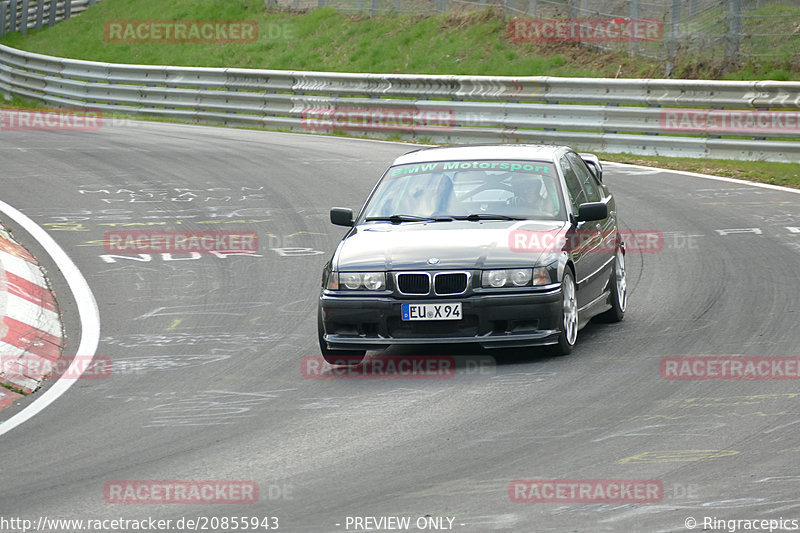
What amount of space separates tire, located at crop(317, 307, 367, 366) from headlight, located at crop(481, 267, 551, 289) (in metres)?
1.05

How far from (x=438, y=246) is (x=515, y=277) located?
1.96 feet

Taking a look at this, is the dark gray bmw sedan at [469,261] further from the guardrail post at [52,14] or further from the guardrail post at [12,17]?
the guardrail post at [12,17]

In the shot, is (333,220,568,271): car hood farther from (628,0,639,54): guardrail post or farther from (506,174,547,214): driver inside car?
(628,0,639,54): guardrail post

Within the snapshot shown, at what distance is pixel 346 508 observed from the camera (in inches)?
229

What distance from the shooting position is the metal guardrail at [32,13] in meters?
47.7

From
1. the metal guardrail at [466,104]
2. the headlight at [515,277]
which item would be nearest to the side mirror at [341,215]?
the headlight at [515,277]

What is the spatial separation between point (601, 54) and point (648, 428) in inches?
817

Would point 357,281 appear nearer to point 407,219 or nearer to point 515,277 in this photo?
point 407,219

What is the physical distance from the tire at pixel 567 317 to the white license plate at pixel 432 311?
774 mm

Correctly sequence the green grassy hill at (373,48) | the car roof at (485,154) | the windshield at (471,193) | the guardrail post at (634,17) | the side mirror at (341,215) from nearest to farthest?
the windshield at (471,193) → the side mirror at (341,215) → the car roof at (485,154) → the guardrail post at (634,17) → the green grassy hill at (373,48)

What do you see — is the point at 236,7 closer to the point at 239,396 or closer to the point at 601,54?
the point at 601,54

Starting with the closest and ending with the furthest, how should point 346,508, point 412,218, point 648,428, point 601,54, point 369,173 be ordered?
1. point 346,508
2. point 648,428
3. point 412,218
4. point 369,173
5. point 601,54

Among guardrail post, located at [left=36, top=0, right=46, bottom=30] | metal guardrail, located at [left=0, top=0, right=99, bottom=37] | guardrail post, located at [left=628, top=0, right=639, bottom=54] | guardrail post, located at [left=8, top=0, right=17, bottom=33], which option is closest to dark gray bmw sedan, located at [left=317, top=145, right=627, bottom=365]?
guardrail post, located at [left=628, top=0, right=639, bottom=54]

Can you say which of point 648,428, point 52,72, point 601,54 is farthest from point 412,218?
point 52,72
